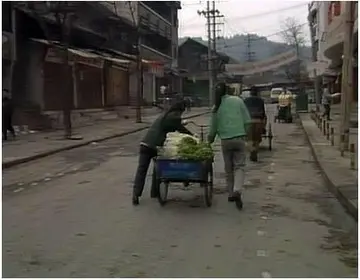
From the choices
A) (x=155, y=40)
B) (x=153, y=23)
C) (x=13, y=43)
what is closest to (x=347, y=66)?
(x=13, y=43)

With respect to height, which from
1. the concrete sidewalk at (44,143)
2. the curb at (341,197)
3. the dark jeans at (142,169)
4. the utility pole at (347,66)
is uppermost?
the utility pole at (347,66)

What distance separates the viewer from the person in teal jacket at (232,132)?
10305mm

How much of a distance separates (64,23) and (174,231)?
61.4 feet

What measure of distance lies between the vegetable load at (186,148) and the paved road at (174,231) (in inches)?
29.7

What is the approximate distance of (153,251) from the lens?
24.5 feet

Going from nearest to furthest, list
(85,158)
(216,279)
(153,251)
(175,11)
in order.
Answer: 1. (216,279)
2. (153,251)
3. (85,158)
4. (175,11)

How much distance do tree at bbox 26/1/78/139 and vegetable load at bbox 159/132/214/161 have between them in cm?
1538

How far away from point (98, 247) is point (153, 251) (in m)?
0.61

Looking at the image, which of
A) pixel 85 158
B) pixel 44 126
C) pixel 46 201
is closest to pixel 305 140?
pixel 85 158

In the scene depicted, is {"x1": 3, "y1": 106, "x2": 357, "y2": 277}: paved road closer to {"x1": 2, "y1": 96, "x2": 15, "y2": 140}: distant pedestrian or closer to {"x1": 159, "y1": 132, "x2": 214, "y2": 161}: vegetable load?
{"x1": 159, "y1": 132, "x2": 214, "y2": 161}: vegetable load

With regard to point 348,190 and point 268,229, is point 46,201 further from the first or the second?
point 348,190

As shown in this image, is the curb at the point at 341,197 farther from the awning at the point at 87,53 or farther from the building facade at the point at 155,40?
the building facade at the point at 155,40

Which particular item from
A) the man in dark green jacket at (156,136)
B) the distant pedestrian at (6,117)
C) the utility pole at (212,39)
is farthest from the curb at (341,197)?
the utility pole at (212,39)

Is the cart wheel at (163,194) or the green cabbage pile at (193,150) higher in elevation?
the green cabbage pile at (193,150)
